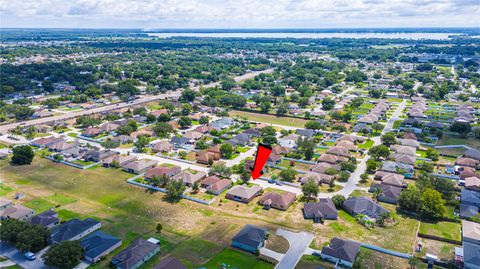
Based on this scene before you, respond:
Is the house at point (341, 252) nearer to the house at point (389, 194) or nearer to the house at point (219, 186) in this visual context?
the house at point (389, 194)

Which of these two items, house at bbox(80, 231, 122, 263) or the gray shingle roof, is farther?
the gray shingle roof

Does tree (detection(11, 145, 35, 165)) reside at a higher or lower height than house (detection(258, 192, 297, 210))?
higher

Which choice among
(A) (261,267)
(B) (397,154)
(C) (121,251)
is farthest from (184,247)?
(B) (397,154)

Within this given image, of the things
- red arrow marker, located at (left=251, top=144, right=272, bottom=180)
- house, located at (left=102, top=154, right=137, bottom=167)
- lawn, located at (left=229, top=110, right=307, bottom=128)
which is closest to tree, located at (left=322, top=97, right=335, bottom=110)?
lawn, located at (left=229, top=110, right=307, bottom=128)

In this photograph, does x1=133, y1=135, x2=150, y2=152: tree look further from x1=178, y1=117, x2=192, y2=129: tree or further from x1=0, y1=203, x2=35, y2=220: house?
x1=0, y1=203, x2=35, y2=220: house

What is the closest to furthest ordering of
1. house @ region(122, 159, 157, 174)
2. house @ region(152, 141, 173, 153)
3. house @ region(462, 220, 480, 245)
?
house @ region(462, 220, 480, 245)
house @ region(122, 159, 157, 174)
house @ region(152, 141, 173, 153)

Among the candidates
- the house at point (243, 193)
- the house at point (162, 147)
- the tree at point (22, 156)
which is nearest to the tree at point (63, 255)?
the house at point (243, 193)

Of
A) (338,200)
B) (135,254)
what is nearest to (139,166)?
(135,254)
